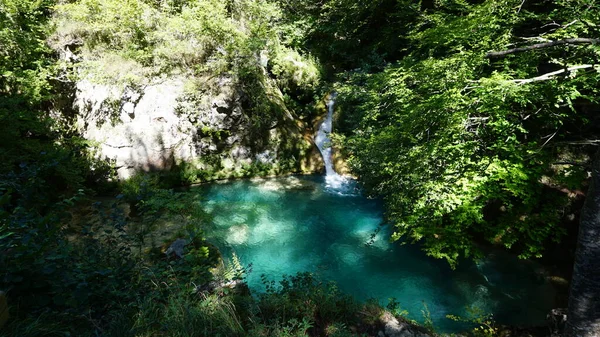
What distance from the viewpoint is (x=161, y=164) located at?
9.26 meters

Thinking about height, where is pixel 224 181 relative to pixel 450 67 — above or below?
below

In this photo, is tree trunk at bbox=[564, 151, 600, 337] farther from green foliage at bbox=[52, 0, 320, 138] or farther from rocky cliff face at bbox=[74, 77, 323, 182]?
green foliage at bbox=[52, 0, 320, 138]

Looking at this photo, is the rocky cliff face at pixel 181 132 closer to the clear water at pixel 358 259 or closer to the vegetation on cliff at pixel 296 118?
the vegetation on cliff at pixel 296 118

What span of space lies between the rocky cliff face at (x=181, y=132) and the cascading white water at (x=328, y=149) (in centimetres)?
51

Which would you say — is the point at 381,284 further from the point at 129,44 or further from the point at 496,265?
the point at 129,44

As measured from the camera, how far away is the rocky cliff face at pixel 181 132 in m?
8.99

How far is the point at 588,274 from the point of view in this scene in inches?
112

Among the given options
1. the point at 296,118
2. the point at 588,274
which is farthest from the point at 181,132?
the point at 588,274

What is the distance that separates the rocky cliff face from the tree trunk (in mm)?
8174

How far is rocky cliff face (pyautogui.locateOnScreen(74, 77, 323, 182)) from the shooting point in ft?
→ 29.5

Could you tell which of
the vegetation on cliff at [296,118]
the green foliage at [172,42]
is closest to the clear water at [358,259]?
Answer: the vegetation on cliff at [296,118]

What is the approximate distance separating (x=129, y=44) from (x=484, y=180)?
32.9 feet

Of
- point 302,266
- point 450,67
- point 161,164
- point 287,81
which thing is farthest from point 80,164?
point 450,67

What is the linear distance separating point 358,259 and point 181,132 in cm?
662
